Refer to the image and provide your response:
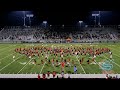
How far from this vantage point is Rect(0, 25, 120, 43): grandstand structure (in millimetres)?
57844

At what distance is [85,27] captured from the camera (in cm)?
6762

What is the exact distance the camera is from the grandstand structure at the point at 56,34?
57.8m

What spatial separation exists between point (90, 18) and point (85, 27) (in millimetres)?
3415

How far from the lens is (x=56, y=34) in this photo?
62.7 m

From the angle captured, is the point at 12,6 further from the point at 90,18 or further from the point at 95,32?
the point at 90,18

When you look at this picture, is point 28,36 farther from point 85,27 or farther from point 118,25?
point 118,25

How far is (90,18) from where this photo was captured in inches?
2712

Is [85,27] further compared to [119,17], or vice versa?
[85,27]
